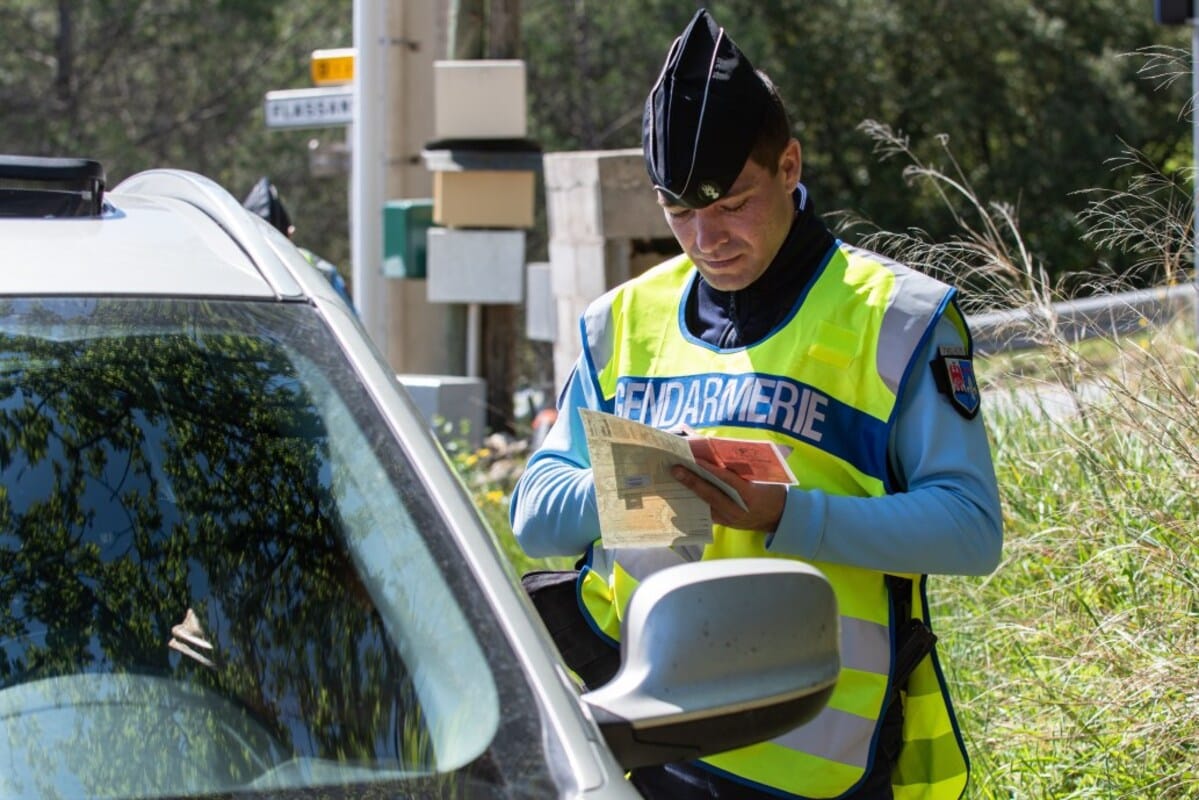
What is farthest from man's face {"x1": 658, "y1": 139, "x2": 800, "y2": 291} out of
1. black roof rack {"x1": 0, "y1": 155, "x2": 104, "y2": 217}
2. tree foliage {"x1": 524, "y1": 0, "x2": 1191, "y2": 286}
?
tree foliage {"x1": 524, "y1": 0, "x2": 1191, "y2": 286}

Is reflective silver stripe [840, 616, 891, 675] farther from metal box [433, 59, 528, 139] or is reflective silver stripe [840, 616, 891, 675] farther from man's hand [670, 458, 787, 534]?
metal box [433, 59, 528, 139]

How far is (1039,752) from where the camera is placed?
12.0 feet

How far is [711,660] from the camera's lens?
1784 millimetres

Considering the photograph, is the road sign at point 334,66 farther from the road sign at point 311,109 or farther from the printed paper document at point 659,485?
the printed paper document at point 659,485

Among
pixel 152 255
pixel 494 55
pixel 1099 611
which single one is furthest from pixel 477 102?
pixel 152 255

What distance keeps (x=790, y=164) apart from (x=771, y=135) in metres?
0.07

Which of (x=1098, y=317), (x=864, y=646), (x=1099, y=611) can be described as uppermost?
(x=1098, y=317)

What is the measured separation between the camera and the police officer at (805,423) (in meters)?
2.29

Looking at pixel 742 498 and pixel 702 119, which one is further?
pixel 702 119

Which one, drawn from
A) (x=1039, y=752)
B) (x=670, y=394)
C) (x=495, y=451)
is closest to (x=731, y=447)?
(x=670, y=394)

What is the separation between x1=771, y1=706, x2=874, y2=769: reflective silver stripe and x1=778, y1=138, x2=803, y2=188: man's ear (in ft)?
2.50

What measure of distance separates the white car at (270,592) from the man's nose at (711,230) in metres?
0.51

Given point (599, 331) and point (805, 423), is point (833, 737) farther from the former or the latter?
point (599, 331)

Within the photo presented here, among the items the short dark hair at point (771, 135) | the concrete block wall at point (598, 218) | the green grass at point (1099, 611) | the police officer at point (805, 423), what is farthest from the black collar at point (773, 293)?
the concrete block wall at point (598, 218)
